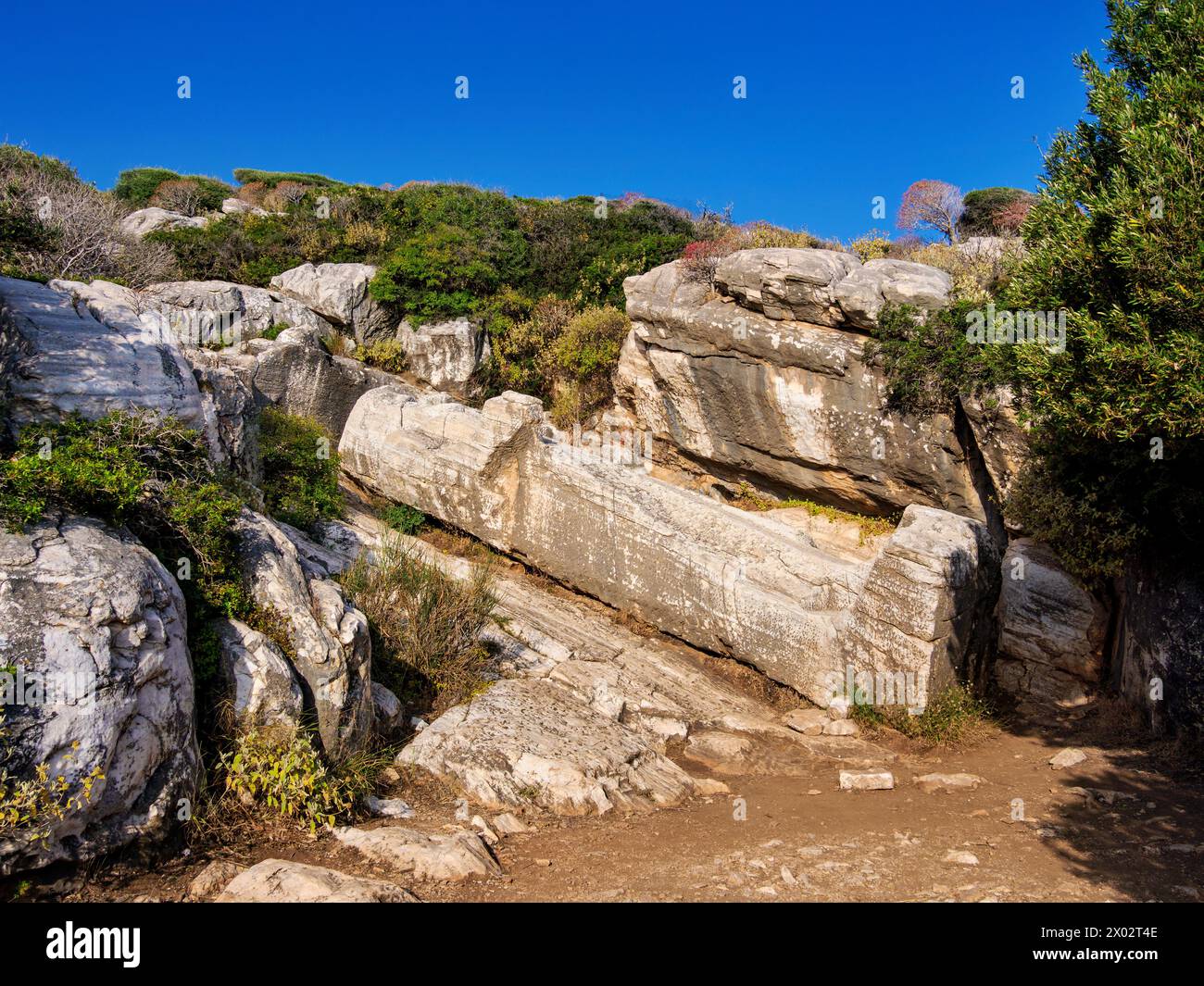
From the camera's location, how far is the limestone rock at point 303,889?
484cm

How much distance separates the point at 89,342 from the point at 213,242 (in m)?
13.8

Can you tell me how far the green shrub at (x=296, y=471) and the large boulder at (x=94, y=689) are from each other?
524 cm

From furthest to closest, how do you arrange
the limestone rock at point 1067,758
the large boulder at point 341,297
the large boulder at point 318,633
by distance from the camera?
the large boulder at point 341,297 → the limestone rock at point 1067,758 → the large boulder at point 318,633

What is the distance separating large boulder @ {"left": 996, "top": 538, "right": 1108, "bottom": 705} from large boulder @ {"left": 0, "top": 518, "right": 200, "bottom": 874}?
388 inches

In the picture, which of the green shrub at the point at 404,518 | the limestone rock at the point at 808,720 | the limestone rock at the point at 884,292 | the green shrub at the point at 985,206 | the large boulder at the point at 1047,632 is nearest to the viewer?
the limestone rock at the point at 808,720

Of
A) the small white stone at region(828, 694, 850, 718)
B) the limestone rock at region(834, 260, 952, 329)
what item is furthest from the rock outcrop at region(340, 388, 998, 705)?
the limestone rock at region(834, 260, 952, 329)

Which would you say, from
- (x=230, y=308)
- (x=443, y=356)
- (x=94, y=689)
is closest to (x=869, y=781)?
(x=94, y=689)

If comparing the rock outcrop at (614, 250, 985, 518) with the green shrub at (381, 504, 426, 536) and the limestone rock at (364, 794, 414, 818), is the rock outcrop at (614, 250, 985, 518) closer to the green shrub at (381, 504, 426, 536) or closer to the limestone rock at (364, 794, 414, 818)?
the green shrub at (381, 504, 426, 536)

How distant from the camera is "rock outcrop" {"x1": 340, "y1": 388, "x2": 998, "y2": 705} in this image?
31.7ft

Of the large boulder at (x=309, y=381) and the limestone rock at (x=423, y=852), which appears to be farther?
the large boulder at (x=309, y=381)

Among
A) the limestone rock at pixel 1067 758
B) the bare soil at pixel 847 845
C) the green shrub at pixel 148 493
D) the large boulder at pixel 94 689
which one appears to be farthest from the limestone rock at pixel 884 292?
the large boulder at pixel 94 689

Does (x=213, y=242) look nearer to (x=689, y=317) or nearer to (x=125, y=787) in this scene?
(x=689, y=317)

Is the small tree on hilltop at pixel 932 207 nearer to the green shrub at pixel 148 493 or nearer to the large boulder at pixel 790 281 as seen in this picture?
the large boulder at pixel 790 281
